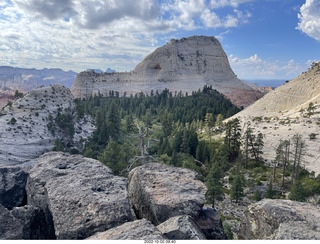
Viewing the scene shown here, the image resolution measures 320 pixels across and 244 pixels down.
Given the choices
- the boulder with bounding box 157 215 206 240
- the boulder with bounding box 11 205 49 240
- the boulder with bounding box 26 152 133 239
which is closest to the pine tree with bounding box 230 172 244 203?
the boulder with bounding box 26 152 133 239

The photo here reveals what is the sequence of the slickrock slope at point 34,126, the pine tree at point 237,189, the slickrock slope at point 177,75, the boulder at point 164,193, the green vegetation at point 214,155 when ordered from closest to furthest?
1. the boulder at point 164,193
2. the green vegetation at point 214,155
3. the pine tree at point 237,189
4. the slickrock slope at point 34,126
5. the slickrock slope at point 177,75

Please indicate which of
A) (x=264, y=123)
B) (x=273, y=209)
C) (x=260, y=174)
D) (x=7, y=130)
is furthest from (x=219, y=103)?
(x=273, y=209)

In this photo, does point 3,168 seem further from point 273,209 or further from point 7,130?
point 7,130

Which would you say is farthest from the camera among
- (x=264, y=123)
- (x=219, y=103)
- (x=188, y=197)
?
(x=219, y=103)

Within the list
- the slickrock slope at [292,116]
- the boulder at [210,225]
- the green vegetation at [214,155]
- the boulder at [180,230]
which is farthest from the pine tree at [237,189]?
the boulder at [180,230]

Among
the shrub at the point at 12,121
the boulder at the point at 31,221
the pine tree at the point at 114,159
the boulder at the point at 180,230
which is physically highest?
the boulder at the point at 180,230

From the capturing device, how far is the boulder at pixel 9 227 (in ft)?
26.9

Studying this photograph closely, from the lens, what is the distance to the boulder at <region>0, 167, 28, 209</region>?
11548 millimetres

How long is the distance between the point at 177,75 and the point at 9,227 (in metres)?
181

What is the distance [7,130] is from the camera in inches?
1973

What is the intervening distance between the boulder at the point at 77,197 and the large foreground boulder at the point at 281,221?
617 centimetres

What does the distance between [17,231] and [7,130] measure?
53299mm

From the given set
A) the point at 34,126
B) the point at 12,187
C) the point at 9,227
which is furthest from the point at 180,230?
the point at 34,126

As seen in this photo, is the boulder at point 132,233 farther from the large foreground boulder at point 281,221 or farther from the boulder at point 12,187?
the boulder at point 12,187
